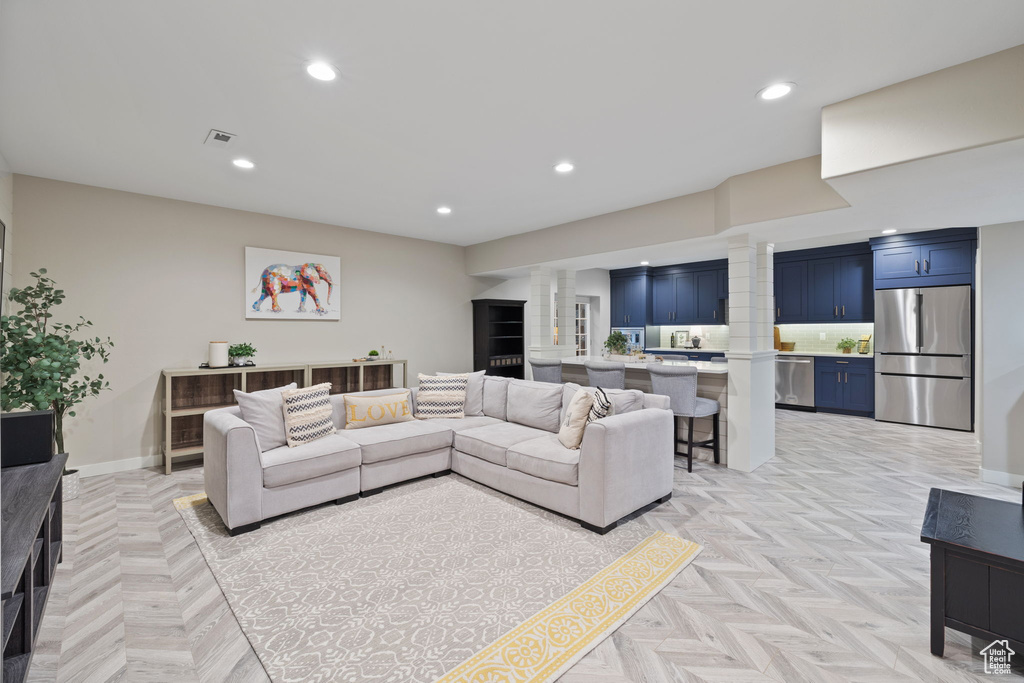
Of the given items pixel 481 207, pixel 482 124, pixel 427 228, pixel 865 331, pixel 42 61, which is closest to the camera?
pixel 42 61

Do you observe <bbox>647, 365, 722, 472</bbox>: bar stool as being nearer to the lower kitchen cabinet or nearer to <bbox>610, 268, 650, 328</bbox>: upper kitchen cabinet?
the lower kitchen cabinet

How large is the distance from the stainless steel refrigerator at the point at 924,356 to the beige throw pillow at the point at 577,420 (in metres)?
5.27

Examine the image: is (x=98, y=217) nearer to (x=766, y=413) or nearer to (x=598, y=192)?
(x=598, y=192)

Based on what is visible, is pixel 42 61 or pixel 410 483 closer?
pixel 42 61

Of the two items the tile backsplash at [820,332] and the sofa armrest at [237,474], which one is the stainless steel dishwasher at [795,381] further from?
the sofa armrest at [237,474]

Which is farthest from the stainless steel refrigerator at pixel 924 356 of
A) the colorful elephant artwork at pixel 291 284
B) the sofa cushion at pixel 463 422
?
the colorful elephant artwork at pixel 291 284

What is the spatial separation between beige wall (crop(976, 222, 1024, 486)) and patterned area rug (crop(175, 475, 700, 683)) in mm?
3240

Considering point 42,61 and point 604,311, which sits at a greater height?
point 42,61

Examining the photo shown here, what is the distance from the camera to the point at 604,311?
908cm

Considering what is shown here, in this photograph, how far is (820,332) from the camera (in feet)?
23.8

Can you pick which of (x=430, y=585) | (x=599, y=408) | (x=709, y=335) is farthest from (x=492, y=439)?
(x=709, y=335)

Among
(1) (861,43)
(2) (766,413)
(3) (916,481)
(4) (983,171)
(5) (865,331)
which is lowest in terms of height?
(3) (916,481)

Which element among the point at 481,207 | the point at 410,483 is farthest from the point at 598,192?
the point at 410,483

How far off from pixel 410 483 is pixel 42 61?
10.9 ft
